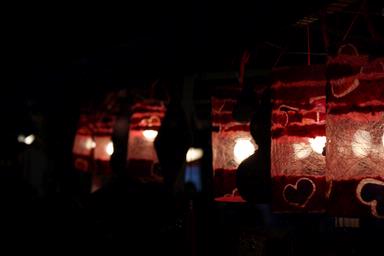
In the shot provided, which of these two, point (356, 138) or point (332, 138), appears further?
point (332, 138)

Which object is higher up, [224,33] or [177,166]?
[224,33]

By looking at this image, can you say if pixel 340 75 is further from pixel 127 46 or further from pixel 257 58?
pixel 127 46

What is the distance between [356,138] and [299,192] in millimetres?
868

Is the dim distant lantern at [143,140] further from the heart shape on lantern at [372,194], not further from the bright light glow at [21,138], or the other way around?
the bright light glow at [21,138]

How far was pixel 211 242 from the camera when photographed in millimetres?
6820

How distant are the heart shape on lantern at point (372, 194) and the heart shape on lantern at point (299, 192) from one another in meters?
0.68

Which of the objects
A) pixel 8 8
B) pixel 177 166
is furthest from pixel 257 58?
pixel 8 8

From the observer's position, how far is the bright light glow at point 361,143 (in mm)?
3744

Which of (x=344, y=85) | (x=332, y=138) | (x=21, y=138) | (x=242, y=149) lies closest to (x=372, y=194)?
(x=332, y=138)

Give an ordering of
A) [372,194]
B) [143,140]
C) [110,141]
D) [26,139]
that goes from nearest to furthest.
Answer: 1. [372,194]
2. [143,140]
3. [110,141]
4. [26,139]

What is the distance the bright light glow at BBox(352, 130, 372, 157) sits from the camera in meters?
3.74

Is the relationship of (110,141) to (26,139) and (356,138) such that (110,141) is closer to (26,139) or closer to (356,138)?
(26,139)

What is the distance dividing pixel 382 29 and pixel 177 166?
3542 mm

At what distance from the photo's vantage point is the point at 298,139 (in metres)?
4.46
